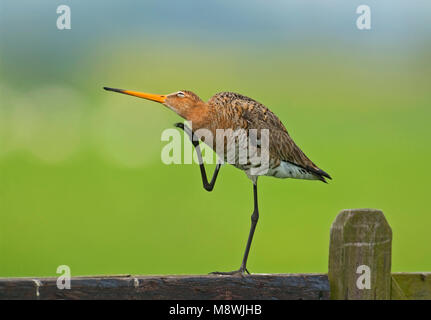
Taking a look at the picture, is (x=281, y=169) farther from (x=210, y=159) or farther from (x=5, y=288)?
(x=5, y=288)

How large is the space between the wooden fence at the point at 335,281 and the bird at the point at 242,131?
117cm

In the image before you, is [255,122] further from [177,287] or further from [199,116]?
[177,287]

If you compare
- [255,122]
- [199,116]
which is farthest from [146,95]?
[255,122]

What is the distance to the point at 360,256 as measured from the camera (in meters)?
3.71

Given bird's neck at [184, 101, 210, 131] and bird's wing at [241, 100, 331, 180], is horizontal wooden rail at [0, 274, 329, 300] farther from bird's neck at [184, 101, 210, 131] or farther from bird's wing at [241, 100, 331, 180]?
bird's wing at [241, 100, 331, 180]

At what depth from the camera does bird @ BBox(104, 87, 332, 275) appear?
5156 millimetres

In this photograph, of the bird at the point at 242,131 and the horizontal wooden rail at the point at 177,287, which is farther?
the bird at the point at 242,131

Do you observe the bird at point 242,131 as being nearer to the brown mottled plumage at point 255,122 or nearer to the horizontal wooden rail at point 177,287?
the brown mottled plumage at point 255,122

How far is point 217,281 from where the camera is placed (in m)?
3.56

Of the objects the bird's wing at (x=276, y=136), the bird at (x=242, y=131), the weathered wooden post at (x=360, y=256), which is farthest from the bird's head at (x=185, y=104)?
the weathered wooden post at (x=360, y=256)

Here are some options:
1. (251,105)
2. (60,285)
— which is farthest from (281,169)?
(60,285)

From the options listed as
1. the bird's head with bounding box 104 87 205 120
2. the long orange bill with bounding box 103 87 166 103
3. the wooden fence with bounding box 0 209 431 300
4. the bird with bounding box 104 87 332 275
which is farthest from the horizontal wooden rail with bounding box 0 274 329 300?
the bird's head with bounding box 104 87 205 120

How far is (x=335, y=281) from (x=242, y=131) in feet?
6.31

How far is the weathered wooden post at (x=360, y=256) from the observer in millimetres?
3689
